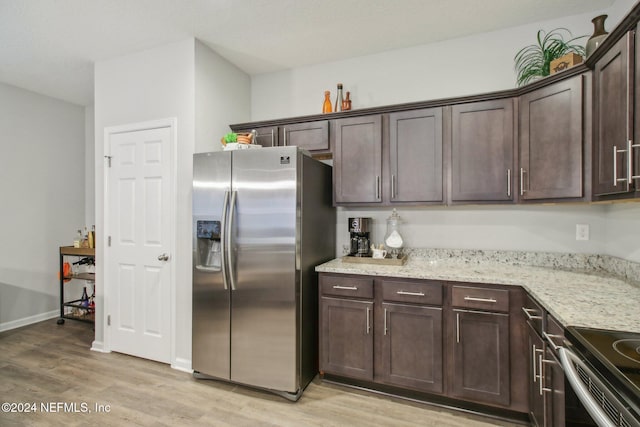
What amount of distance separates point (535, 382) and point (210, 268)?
2243 mm

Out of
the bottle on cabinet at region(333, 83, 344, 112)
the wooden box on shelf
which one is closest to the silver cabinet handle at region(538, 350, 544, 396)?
the wooden box on shelf

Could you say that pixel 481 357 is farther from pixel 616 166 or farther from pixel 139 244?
pixel 139 244

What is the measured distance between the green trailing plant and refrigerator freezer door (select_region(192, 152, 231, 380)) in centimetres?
240

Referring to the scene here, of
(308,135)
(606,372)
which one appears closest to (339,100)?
(308,135)

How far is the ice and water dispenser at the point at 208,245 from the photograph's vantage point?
2439 millimetres

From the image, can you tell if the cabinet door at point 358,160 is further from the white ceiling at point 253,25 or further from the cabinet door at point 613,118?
the cabinet door at point 613,118

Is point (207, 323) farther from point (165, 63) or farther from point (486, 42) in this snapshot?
point (486, 42)

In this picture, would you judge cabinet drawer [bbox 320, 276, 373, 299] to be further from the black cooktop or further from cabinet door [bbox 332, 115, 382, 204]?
the black cooktop

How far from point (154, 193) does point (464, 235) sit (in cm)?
278

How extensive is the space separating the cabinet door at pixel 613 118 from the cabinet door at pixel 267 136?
7.52ft

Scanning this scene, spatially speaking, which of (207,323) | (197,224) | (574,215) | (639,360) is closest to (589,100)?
(574,215)

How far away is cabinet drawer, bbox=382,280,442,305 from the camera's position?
2123 millimetres

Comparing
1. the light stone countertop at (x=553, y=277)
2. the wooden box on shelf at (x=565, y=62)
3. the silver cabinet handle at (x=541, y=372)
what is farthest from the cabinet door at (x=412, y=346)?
the wooden box on shelf at (x=565, y=62)

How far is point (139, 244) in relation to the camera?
2.92 meters
